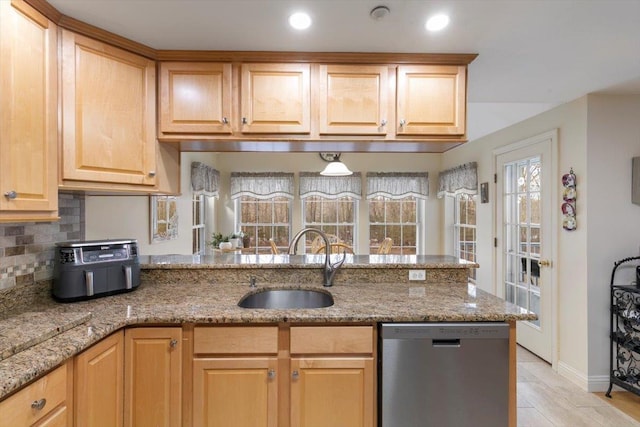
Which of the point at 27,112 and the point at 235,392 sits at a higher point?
the point at 27,112

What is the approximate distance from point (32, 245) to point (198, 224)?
272 centimetres

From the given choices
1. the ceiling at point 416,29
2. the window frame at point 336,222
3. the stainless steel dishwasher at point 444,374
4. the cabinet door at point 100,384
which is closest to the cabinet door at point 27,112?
the ceiling at point 416,29

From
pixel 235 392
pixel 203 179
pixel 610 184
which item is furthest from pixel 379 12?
pixel 203 179

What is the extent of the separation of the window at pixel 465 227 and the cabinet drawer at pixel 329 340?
3.27m

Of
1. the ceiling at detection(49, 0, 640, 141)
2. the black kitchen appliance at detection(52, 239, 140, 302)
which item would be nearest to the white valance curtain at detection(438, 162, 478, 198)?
the ceiling at detection(49, 0, 640, 141)

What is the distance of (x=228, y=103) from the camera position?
1910mm

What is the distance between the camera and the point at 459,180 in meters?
4.41

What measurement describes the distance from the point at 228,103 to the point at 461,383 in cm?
188

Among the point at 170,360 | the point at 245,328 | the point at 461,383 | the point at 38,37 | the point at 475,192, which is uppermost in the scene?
the point at 38,37

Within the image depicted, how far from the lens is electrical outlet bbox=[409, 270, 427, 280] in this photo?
2.18 metres

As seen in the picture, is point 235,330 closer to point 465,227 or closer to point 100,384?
point 100,384

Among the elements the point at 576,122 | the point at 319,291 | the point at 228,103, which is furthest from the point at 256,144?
the point at 576,122

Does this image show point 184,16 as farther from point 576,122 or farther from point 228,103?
point 576,122

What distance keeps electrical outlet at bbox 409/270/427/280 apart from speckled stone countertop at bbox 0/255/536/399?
0.31 ft
